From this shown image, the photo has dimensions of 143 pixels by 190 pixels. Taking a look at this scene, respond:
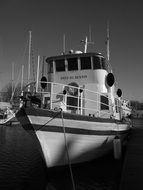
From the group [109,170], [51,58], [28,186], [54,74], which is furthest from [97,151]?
[51,58]

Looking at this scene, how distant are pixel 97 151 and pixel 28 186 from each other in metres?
2.88

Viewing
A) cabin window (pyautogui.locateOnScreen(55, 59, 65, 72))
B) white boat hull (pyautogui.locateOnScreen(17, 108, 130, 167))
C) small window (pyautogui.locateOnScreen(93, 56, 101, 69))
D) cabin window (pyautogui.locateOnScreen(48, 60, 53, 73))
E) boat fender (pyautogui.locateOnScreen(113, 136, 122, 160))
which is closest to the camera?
white boat hull (pyautogui.locateOnScreen(17, 108, 130, 167))

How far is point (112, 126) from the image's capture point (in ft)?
29.1

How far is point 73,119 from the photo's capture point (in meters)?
7.07

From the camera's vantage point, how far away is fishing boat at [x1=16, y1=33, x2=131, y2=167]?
670 cm

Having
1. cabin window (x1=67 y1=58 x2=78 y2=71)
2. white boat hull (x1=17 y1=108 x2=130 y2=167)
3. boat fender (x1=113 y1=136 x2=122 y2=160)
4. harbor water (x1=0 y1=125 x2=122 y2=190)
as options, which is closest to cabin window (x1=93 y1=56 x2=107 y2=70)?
cabin window (x1=67 y1=58 x2=78 y2=71)

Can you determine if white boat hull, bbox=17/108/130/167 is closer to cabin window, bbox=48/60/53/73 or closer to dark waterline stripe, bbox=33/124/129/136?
dark waterline stripe, bbox=33/124/129/136

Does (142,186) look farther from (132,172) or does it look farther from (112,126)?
(112,126)

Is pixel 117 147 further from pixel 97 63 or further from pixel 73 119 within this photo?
pixel 97 63

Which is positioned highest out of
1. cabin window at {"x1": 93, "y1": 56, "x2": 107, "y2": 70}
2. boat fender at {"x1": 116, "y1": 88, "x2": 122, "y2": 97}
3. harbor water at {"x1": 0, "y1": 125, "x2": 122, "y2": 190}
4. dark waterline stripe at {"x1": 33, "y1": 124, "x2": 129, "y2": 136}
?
cabin window at {"x1": 93, "y1": 56, "x2": 107, "y2": 70}

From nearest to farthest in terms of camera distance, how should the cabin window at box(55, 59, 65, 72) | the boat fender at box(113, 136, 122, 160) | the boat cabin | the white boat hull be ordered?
the white boat hull, the boat fender at box(113, 136, 122, 160), the boat cabin, the cabin window at box(55, 59, 65, 72)

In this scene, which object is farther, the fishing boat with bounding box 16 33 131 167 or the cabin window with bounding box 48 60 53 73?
the cabin window with bounding box 48 60 53 73

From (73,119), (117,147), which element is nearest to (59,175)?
(73,119)

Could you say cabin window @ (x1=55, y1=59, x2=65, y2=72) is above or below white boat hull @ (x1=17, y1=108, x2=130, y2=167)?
above
